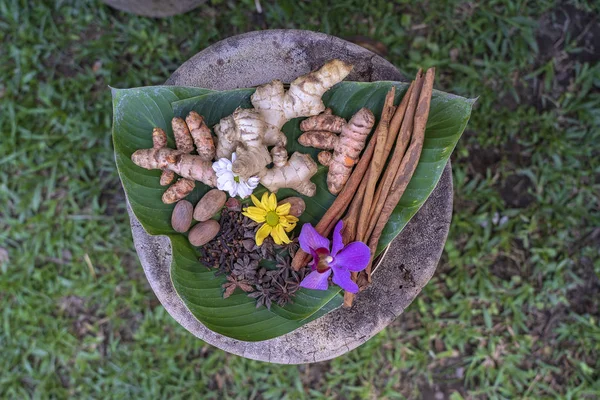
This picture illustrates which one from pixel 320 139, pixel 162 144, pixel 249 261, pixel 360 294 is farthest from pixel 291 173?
pixel 360 294

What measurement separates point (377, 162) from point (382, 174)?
9cm

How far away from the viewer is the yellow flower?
178 cm

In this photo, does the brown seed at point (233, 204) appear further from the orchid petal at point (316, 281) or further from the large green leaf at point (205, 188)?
the orchid petal at point (316, 281)

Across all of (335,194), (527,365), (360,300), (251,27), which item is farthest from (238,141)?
(527,365)

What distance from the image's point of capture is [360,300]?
81.5 inches

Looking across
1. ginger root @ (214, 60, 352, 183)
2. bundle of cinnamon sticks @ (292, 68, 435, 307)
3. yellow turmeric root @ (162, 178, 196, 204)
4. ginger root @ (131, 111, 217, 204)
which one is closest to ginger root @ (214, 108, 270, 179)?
ginger root @ (214, 60, 352, 183)

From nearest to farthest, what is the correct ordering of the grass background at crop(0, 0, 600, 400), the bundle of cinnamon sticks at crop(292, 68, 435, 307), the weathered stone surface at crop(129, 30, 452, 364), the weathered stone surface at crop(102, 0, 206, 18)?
the bundle of cinnamon sticks at crop(292, 68, 435, 307)
the weathered stone surface at crop(129, 30, 452, 364)
the weathered stone surface at crop(102, 0, 206, 18)
the grass background at crop(0, 0, 600, 400)

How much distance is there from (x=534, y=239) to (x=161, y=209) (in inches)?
88.4

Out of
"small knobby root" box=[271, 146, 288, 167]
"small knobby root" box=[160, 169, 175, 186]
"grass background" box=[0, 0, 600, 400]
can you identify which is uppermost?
"small knobby root" box=[271, 146, 288, 167]

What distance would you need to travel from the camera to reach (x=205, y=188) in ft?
6.24

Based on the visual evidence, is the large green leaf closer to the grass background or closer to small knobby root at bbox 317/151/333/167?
small knobby root at bbox 317/151/333/167

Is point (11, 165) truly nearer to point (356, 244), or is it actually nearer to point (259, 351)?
point (259, 351)

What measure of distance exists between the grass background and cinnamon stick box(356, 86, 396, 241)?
4.19ft

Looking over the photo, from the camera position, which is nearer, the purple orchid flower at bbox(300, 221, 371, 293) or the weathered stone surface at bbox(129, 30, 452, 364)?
the purple orchid flower at bbox(300, 221, 371, 293)
